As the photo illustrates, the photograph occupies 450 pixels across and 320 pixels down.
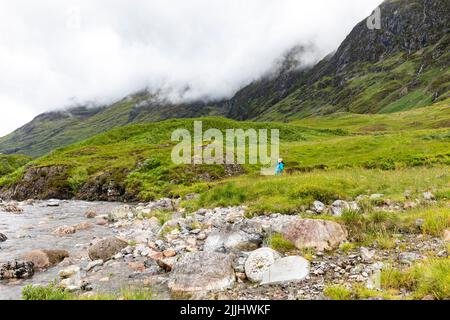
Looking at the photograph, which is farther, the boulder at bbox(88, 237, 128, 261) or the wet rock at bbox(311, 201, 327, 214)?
the wet rock at bbox(311, 201, 327, 214)

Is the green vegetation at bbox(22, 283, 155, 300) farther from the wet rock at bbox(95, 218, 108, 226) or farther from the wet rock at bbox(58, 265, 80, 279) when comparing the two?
the wet rock at bbox(95, 218, 108, 226)

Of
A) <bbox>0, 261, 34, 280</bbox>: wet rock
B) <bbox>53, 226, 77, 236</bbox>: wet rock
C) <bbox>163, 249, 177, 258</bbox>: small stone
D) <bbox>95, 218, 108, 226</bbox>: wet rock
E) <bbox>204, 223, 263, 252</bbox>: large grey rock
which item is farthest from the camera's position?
<bbox>95, 218, 108, 226</bbox>: wet rock

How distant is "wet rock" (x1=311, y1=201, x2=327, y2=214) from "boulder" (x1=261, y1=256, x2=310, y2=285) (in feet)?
21.6

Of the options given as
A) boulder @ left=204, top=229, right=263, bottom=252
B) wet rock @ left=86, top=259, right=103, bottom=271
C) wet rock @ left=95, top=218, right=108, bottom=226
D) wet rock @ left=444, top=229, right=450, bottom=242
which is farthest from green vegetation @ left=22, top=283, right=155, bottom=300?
wet rock @ left=95, top=218, right=108, bottom=226

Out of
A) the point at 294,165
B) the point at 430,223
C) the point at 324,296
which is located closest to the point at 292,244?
the point at 324,296

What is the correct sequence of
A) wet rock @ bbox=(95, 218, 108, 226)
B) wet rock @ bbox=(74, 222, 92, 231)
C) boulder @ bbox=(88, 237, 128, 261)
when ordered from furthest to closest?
wet rock @ bbox=(95, 218, 108, 226), wet rock @ bbox=(74, 222, 92, 231), boulder @ bbox=(88, 237, 128, 261)

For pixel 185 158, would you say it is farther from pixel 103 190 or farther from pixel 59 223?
pixel 59 223

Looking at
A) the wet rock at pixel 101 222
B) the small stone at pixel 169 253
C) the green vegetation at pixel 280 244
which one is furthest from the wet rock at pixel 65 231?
the green vegetation at pixel 280 244

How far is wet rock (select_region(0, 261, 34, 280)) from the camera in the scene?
13.0 metres

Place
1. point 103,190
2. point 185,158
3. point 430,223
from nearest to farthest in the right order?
point 430,223 → point 103,190 → point 185,158

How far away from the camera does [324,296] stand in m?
8.67

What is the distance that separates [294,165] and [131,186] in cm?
2329

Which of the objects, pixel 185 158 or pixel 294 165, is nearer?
pixel 294 165

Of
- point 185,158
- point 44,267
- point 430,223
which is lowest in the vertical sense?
point 44,267
